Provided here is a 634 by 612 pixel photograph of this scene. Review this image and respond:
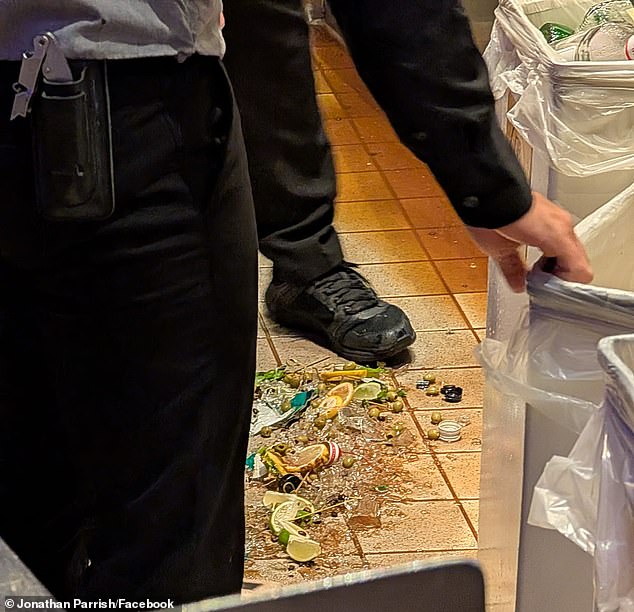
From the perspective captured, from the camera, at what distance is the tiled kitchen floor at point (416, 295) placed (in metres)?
1.70

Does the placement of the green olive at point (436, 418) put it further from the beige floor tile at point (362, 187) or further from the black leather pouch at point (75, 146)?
the black leather pouch at point (75, 146)

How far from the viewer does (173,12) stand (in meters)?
0.79

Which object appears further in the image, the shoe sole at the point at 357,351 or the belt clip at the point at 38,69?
the shoe sole at the point at 357,351

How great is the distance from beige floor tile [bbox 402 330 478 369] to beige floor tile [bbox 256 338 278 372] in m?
0.26

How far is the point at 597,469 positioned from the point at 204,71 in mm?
402

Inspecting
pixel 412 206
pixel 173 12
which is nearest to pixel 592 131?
pixel 173 12

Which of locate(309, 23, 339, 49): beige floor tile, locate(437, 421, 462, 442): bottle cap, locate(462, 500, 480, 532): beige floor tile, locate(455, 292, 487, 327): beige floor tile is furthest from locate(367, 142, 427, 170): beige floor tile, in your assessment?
locate(462, 500, 480, 532): beige floor tile

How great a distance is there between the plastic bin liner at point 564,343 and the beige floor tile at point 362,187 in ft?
5.57

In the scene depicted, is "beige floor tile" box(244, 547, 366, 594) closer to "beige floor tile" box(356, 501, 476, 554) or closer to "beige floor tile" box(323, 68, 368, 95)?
"beige floor tile" box(356, 501, 476, 554)

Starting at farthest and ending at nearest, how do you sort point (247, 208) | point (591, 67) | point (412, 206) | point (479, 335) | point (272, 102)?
point (412, 206) < point (479, 335) < point (272, 102) < point (591, 67) < point (247, 208)

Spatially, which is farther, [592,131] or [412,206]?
[412,206]

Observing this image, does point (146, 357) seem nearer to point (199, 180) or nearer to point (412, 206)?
point (199, 180)

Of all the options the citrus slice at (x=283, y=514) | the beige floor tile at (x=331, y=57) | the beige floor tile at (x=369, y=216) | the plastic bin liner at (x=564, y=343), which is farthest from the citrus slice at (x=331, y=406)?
the beige floor tile at (x=331, y=57)

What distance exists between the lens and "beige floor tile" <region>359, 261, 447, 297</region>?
2.40 meters
